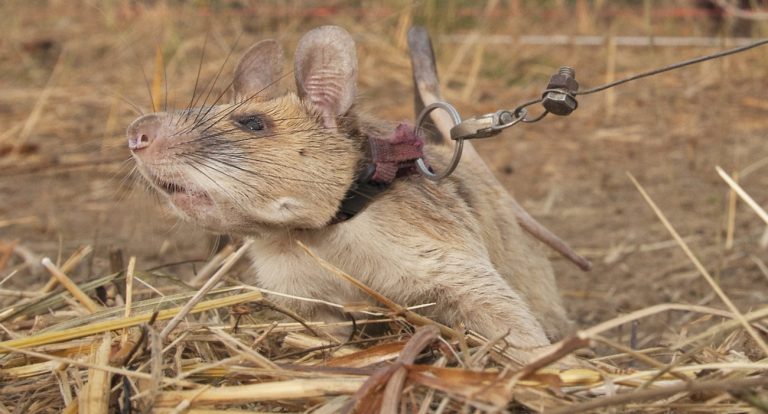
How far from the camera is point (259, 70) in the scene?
129 inches

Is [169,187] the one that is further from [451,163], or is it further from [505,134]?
[505,134]

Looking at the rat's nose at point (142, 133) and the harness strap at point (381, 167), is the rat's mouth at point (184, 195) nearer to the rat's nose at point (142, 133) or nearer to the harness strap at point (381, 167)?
the rat's nose at point (142, 133)

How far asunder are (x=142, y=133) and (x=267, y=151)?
34 cm

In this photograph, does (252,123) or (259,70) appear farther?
(259,70)

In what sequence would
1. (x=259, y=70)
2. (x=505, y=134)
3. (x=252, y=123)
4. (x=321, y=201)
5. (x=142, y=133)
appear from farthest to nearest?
(x=505, y=134) → (x=259, y=70) → (x=252, y=123) → (x=321, y=201) → (x=142, y=133)

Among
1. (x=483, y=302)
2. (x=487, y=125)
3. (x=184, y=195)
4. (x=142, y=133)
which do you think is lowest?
(x=483, y=302)

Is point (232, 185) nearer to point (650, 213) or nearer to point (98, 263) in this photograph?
point (98, 263)

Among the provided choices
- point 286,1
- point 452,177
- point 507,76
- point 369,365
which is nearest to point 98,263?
point 452,177

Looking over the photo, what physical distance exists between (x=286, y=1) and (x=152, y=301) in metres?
6.30

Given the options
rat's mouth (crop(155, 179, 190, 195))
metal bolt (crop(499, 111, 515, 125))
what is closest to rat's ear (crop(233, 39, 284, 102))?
rat's mouth (crop(155, 179, 190, 195))

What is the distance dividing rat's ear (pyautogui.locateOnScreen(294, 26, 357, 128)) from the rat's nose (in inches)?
18.2

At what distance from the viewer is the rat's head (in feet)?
8.85

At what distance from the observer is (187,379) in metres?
2.57

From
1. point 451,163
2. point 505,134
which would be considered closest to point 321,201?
point 451,163
